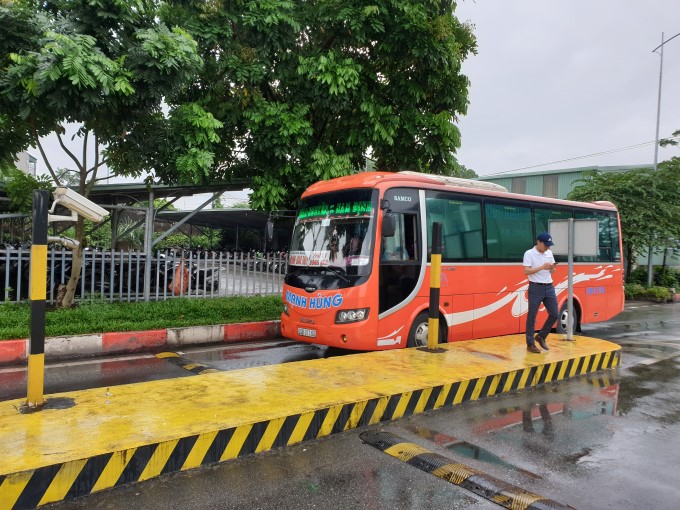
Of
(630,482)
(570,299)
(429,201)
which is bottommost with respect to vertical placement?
(630,482)

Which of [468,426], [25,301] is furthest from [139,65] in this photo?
[468,426]

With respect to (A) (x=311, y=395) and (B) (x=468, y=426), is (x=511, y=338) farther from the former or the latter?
(A) (x=311, y=395)

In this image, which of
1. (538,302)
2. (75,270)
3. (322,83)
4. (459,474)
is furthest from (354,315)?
(75,270)

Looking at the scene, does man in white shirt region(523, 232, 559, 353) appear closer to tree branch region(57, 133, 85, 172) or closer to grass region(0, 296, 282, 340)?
grass region(0, 296, 282, 340)

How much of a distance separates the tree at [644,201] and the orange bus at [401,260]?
12.9m

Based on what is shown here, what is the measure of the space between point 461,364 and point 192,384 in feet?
10.3

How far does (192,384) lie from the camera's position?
4805 millimetres

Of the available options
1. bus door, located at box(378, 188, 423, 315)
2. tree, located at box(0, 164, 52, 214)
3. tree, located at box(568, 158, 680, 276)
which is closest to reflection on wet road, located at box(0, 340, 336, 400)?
bus door, located at box(378, 188, 423, 315)

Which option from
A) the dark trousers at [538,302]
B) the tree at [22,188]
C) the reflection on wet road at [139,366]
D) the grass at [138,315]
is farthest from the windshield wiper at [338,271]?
the tree at [22,188]

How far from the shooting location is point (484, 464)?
3.79 meters

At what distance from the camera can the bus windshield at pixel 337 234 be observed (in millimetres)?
6875

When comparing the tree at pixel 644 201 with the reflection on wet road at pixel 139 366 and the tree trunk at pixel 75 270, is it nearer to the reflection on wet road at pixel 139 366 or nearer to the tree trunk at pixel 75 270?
the reflection on wet road at pixel 139 366

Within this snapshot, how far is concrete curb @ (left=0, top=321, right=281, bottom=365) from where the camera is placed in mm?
6842

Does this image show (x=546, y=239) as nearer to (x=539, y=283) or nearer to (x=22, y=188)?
(x=539, y=283)
